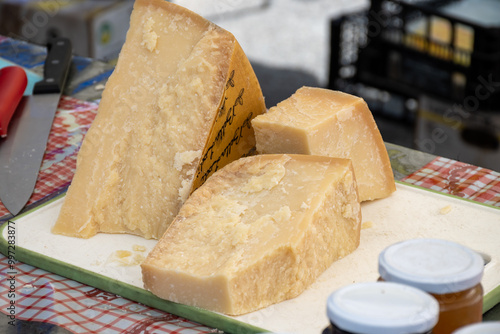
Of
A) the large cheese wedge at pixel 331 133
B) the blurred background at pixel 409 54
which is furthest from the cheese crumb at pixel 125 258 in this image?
the blurred background at pixel 409 54

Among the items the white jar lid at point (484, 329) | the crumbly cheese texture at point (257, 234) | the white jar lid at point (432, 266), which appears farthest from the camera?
the crumbly cheese texture at point (257, 234)

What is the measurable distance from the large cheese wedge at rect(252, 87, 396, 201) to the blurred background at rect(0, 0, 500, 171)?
0.70 meters

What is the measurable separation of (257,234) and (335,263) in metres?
0.17

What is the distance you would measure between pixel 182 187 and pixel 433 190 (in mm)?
541

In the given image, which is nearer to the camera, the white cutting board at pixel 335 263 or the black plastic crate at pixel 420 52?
the white cutting board at pixel 335 263

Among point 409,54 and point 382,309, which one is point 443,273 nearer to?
point 382,309

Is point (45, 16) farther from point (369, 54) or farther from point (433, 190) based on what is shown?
point (433, 190)

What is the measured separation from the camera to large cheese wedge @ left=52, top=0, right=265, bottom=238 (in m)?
1.26

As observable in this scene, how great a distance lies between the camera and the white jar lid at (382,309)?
25.8 inches

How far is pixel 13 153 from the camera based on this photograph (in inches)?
62.8

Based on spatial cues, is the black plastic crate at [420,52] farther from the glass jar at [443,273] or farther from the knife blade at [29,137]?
the glass jar at [443,273]

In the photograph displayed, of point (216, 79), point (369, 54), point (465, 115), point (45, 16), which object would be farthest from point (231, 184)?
point (45, 16)

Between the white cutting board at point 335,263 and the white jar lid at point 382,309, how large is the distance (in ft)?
1.08

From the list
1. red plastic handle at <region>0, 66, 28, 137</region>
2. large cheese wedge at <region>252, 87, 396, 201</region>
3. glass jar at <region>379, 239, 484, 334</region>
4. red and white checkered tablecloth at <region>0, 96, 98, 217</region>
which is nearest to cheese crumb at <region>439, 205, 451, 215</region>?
large cheese wedge at <region>252, 87, 396, 201</region>
